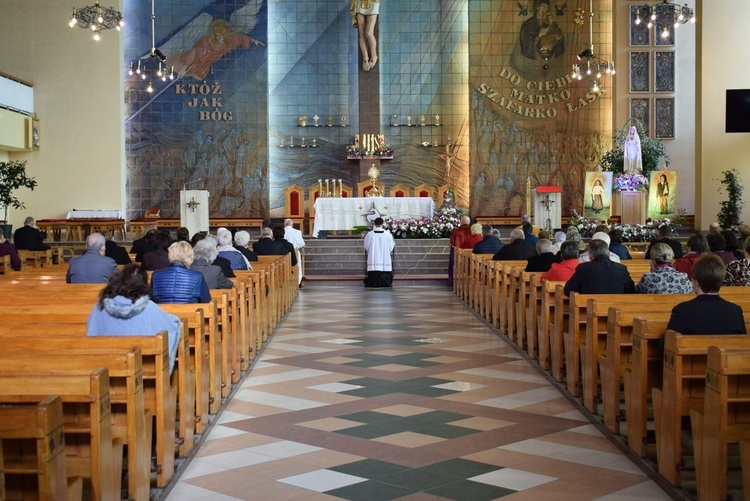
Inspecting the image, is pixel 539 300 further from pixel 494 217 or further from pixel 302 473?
pixel 494 217

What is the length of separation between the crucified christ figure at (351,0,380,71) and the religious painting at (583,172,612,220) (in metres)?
5.72

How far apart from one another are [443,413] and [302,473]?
1565mm

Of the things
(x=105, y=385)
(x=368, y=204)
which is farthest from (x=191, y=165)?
(x=105, y=385)

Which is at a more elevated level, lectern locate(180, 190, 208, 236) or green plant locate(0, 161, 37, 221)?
green plant locate(0, 161, 37, 221)

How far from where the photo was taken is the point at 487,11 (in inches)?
838

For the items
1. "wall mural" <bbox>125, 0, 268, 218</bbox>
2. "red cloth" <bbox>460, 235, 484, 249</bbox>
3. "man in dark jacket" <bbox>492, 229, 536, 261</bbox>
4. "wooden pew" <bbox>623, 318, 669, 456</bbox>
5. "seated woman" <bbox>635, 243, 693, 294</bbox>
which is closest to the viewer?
"wooden pew" <bbox>623, 318, 669, 456</bbox>

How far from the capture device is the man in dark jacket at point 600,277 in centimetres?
666

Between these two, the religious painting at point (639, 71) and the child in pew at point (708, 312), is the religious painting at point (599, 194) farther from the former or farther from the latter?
the child in pew at point (708, 312)

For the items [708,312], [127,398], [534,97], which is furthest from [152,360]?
[534,97]

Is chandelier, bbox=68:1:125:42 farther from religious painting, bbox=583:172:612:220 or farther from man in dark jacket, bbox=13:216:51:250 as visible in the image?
religious painting, bbox=583:172:612:220

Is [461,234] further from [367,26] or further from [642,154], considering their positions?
[367,26]

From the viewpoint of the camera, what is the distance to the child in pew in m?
4.49

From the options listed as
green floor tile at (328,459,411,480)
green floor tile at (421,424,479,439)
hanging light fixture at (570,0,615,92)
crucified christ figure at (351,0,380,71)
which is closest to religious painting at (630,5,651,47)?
hanging light fixture at (570,0,615,92)

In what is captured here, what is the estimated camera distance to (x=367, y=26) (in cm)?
2028
